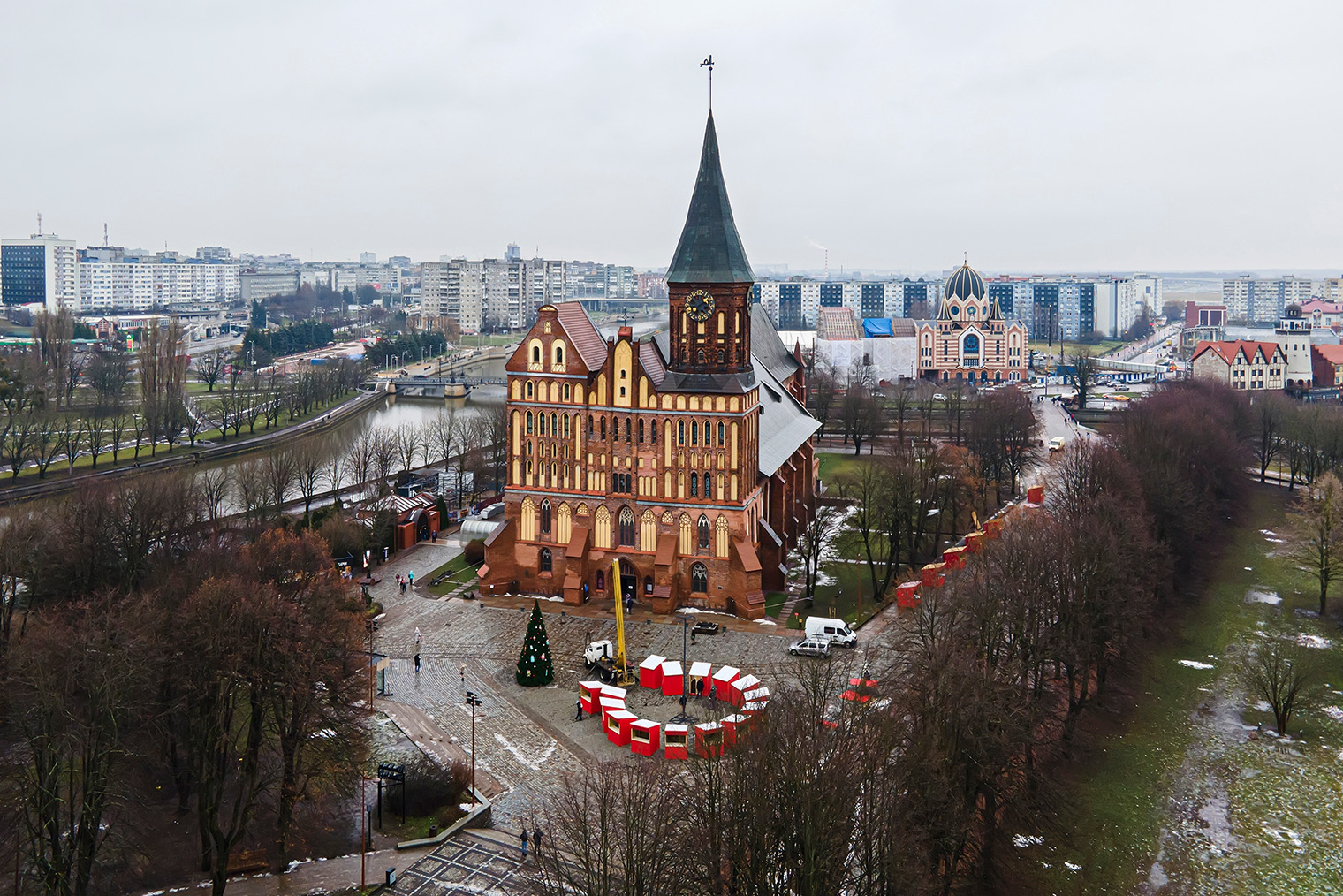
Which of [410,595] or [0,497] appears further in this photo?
[0,497]

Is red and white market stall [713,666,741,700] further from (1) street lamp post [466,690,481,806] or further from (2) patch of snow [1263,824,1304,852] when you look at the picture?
(2) patch of snow [1263,824,1304,852]

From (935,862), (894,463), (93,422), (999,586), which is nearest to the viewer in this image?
(935,862)

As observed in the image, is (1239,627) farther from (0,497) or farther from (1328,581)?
(0,497)

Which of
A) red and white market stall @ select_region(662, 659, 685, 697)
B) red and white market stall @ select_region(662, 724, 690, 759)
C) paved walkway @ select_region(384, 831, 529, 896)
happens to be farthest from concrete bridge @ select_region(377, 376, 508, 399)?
paved walkway @ select_region(384, 831, 529, 896)

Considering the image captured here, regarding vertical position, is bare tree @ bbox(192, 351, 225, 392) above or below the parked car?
above

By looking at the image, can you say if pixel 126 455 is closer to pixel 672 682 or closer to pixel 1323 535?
pixel 672 682

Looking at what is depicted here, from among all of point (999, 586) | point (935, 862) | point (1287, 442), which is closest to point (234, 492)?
point (999, 586)
